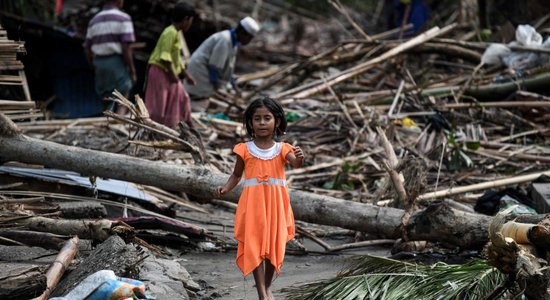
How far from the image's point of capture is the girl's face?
4.95 meters

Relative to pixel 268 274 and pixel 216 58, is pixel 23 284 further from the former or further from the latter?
pixel 216 58

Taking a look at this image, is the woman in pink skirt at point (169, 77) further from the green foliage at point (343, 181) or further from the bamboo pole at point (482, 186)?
the bamboo pole at point (482, 186)

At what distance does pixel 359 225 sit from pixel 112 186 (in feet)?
6.82

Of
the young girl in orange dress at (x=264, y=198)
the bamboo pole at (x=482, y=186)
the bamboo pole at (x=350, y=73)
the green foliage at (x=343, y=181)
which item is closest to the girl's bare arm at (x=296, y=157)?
the young girl in orange dress at (x=264, y=198)

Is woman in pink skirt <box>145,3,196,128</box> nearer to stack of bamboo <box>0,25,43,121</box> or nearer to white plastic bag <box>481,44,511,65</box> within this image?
stack of bamboo <box>0,25,43,121</box>

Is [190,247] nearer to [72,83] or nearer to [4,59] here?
[4,59]

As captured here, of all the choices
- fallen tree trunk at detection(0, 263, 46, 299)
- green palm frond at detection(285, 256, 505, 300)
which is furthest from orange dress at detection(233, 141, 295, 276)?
fallen tree trunk at detection(0, 263, 46, 299)

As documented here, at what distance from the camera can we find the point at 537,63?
10672 mm

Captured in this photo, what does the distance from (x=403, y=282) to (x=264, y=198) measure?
2.90 feet

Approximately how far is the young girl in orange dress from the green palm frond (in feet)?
0.85

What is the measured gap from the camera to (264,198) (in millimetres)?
4957

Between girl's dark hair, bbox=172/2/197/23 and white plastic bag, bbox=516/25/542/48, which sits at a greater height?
girl's dark hair, bbox=172/2/197/23

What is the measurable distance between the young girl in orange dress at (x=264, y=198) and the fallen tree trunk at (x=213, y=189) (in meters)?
1.21

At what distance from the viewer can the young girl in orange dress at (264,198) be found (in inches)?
193
